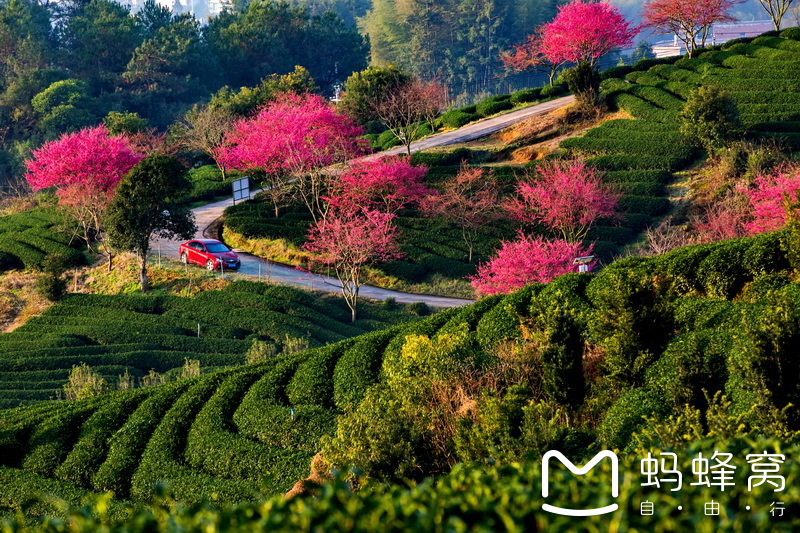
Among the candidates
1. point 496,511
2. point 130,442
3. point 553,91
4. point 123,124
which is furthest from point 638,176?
point 496,511

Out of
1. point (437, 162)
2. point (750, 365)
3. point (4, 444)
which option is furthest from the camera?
point (437, 162)

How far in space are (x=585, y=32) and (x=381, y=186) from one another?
22531 mm

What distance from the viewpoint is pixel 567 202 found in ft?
129

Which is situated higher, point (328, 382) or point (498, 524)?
point (498, 524)

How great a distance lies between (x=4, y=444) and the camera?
19625 millimetres

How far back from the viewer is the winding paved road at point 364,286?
35.7 metres

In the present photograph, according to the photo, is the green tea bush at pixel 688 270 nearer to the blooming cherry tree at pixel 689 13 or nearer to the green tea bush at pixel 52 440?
the green tea bush at pixel 52 440

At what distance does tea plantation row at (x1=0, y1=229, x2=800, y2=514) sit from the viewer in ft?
50.0

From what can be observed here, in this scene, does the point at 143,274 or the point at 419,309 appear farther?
the point at 143,274

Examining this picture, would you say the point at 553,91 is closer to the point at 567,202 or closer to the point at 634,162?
the point at 634,162

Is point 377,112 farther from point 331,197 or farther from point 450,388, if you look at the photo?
point 450,388

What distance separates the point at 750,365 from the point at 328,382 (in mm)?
9669

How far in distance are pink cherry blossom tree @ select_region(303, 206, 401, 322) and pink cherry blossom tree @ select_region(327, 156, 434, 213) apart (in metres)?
1.97

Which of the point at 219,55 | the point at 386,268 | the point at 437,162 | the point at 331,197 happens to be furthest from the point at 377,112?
the point at 219,55
